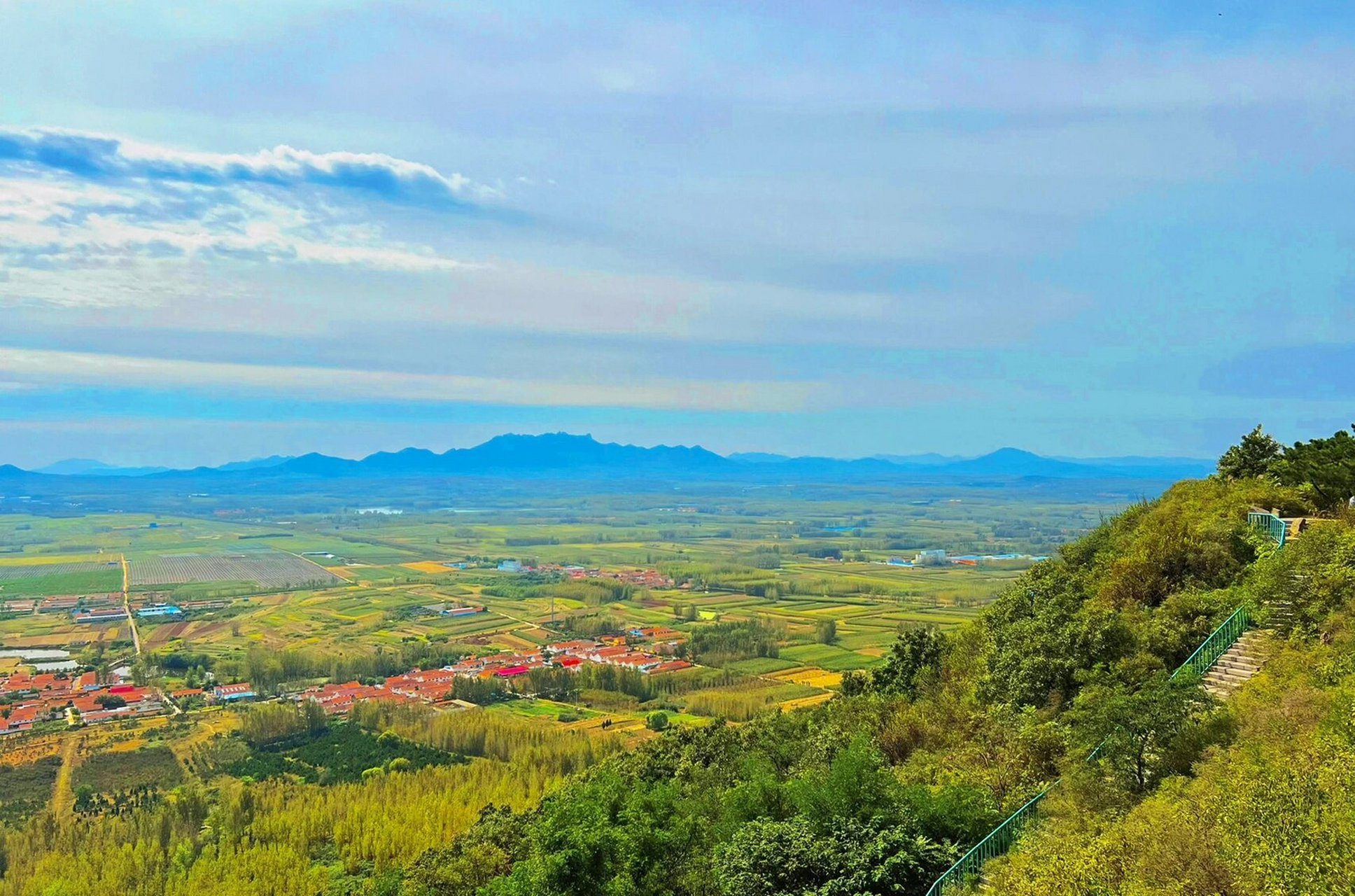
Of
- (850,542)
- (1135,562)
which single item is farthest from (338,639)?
(850,542)

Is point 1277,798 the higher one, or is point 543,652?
point 1277,798

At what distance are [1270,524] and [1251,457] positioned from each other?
7.92 meters

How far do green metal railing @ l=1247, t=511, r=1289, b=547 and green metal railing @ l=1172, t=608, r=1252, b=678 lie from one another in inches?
133

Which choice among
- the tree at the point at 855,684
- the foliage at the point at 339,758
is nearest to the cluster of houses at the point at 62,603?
the foliage at the point at 339,758

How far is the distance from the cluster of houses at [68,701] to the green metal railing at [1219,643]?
55.1 metres

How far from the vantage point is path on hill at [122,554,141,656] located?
69.7 metres

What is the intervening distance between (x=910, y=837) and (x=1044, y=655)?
19.7 ft

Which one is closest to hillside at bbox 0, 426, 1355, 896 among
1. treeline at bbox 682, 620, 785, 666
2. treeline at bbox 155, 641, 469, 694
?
treeline at bbox 155, 641, 469, 694

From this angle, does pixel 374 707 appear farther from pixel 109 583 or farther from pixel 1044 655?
pixel 109 583

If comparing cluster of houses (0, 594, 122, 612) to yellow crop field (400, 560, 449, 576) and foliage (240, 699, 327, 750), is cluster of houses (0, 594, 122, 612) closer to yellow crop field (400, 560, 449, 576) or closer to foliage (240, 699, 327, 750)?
yellow crop field (400, 560, 449, 576)

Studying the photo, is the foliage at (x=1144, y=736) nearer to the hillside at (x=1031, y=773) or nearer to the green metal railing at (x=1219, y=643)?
the hillside at (x=1031, y=773)

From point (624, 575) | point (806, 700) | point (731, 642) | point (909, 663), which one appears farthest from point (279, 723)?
point (624, 575)

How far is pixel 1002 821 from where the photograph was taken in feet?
36.9

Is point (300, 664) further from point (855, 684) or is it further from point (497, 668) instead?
point (855, 684)
